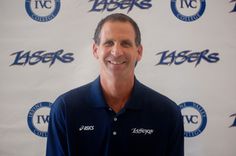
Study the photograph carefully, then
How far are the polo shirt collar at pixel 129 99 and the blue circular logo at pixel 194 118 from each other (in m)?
0.39

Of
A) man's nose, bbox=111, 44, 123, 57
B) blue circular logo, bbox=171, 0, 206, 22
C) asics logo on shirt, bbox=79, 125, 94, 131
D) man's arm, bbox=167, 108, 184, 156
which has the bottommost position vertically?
man's arm, bbox=167, 108, 184, 156

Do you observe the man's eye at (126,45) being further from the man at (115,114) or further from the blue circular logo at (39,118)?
the blue circular logo at (39,118)

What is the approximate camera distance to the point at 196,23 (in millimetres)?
1561

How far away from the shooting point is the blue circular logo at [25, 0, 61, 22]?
62.6 inches

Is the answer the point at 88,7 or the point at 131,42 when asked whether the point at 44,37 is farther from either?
the point at 131,42

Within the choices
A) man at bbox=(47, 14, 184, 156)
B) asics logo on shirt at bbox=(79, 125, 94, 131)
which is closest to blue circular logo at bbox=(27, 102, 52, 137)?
man at bbox=(47, 14, 184, 156)

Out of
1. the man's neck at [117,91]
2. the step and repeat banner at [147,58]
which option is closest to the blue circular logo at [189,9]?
the step and repeat banner at [147,58]

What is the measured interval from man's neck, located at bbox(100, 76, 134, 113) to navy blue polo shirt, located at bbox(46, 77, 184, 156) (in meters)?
0.03

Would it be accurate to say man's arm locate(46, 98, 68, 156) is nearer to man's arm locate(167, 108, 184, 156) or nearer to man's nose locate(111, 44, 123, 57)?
man's nose locate(111, 44, 123, 57)

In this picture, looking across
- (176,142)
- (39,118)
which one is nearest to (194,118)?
(176,142)

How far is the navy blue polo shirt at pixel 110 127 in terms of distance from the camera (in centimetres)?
124

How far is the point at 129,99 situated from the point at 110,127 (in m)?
0.16

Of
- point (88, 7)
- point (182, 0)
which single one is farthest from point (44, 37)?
point (182, 0)

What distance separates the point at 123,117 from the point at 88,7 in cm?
70
